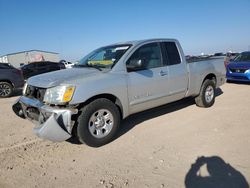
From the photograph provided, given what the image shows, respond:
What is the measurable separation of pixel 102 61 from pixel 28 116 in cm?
183

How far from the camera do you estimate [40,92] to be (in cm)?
401

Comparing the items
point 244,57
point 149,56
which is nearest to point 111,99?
point 149,56

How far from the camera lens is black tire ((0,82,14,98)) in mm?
9750

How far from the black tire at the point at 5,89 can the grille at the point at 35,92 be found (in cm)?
622

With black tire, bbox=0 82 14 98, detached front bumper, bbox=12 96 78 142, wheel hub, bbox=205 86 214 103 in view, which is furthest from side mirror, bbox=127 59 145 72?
black tire, bbox=0 82 14 98

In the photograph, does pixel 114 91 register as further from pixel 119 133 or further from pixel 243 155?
pixel 243 155

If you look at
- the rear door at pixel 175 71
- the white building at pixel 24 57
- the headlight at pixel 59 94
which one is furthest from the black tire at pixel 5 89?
the white building at pixel 24 57

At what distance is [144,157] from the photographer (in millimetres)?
3605

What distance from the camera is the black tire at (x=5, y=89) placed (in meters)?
9.75

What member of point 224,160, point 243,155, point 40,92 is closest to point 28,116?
point 40,92

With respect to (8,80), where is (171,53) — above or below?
above

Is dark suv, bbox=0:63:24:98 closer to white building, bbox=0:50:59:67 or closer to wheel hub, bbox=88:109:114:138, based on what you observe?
wheel hub, bbox=88:109:114:138

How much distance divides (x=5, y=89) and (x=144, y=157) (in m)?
8.39

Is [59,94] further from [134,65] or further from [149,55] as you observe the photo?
[149,55]
